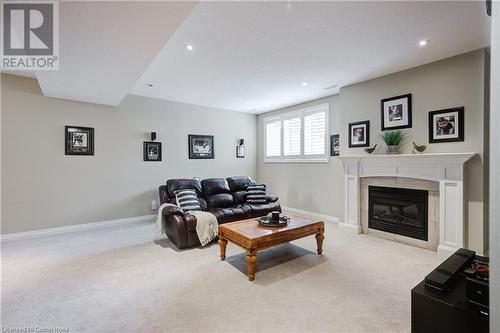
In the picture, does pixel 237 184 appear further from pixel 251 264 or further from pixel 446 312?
pixel 446 312

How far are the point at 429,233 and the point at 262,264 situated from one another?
258 cm

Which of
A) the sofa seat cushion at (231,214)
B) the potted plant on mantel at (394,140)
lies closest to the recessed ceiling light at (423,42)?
the potted plant on mantel at (394,140)

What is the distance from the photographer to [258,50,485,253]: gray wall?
10.0ft

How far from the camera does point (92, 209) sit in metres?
4.68

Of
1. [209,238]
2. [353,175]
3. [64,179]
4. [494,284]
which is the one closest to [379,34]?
[353,175]

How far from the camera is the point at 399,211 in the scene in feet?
12.7

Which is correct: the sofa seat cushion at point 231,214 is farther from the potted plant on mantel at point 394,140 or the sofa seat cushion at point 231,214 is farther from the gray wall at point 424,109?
the potted plant on mantel at point 394,140

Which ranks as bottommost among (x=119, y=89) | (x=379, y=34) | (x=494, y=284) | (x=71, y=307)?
(x=71, y=307)

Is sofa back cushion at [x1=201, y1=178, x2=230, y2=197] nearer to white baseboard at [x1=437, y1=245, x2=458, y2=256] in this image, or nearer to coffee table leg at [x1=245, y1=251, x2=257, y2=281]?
coffee table leg at [x1=245, y1=251, x2=257, y2=281]

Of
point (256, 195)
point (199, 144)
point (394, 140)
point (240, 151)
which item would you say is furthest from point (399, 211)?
point (199, 144)

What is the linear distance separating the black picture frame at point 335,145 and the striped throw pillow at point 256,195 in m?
1.71

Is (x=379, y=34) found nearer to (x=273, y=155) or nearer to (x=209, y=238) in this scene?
(x=209, y=238)

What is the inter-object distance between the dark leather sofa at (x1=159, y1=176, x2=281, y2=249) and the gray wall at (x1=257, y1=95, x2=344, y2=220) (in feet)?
3.77

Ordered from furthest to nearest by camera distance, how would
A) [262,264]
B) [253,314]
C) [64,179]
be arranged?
[64,179] < [262,264] < [253,314]
